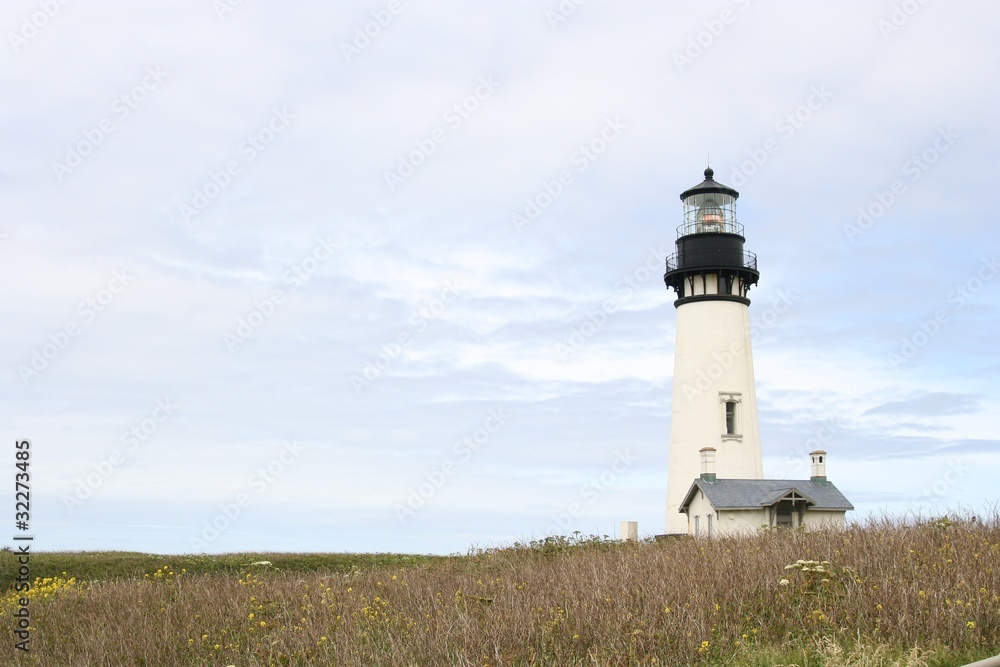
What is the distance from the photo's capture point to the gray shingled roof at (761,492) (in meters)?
27.9

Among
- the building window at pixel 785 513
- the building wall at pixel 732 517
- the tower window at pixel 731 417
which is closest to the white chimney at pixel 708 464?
the building wall at pixel 732 517

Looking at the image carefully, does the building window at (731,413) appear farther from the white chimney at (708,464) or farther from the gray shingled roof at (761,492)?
the gray shingled roof at (761,492)

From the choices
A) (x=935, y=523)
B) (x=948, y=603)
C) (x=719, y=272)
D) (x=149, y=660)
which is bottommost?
(x=149, y=660)

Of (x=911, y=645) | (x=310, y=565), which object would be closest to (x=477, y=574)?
(x=911, y=645)

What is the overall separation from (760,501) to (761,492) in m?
0.59

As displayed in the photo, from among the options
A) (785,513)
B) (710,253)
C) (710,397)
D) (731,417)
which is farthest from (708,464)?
(710,253)

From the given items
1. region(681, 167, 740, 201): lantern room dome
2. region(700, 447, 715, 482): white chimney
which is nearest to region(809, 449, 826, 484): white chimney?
region(700, 447, 715, 482): white chimney

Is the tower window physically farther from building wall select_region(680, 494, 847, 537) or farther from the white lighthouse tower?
building wall select_region(680, 494, 847, 537)

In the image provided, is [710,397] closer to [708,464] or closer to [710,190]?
[708,464]

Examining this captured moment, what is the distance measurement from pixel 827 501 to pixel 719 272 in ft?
27.0

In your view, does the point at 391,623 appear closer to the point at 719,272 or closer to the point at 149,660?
the point at 149,660

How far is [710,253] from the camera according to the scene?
3125cm

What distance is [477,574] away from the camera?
1406 centimetres

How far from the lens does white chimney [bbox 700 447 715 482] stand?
28.8 m
